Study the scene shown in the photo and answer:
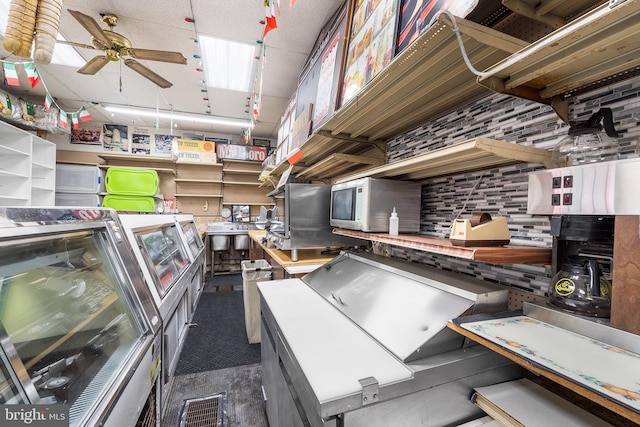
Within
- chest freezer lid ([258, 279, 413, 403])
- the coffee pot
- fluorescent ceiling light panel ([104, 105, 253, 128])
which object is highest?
fluorescent ceiling light panel ([104, 105, 253, 128])

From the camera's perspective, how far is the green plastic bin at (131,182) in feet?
17.4

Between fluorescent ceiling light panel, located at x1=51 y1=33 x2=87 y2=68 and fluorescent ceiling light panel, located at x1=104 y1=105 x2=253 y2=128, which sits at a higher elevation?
fluorescent ceiling light panel, located at x1=51 y1=33 x2=87 y2=68

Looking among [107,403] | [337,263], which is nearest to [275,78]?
[337,263]

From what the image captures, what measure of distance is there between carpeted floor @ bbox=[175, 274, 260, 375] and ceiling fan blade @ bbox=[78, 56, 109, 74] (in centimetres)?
325

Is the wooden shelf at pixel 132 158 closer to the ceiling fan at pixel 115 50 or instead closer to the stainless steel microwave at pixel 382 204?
the ceiling fan at pixel 115 50

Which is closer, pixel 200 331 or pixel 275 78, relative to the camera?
pixel 200 331

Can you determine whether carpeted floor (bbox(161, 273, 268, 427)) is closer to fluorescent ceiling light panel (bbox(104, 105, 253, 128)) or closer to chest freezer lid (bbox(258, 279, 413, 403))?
chest freezer lid (bbox(258, 279, 413, 403))

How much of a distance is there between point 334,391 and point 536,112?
Result: 4.43 ft

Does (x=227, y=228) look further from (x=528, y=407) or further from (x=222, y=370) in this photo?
(x=528, y=407)

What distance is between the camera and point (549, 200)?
835mm

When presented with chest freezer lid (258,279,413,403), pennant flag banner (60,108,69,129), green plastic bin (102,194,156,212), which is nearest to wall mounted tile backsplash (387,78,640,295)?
chest freezer lid (258,279,413,403)

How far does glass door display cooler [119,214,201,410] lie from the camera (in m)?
1.49

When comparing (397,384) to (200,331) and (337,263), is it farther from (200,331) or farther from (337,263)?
(200,331)

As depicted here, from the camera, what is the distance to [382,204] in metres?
1.65
